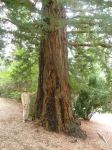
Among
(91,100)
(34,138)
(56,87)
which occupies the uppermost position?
(56,87)

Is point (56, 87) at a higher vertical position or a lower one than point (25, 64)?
lower

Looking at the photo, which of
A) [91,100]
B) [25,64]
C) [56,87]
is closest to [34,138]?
[56,87]

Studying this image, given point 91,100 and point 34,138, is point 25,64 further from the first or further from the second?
point 34,138

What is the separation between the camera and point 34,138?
29.4 ft

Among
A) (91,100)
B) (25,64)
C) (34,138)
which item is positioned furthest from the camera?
(91,100)

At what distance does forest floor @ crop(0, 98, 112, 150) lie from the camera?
27.0 feet

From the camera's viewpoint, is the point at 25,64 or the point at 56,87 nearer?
the point at 56,87

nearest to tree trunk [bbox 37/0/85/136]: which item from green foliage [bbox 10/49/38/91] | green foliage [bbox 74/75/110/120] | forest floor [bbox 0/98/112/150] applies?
forest floor [bbox 0/98/112/150]

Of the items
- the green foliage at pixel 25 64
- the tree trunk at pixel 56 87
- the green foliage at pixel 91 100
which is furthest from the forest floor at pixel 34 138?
the green foliage at pixel 25 64

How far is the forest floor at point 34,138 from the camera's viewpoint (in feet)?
27.0

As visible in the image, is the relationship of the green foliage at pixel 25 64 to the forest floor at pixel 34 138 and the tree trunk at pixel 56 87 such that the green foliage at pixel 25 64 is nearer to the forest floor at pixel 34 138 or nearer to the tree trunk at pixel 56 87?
the tree trunk at pixel 56 87

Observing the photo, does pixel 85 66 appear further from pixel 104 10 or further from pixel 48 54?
pixel 104 10

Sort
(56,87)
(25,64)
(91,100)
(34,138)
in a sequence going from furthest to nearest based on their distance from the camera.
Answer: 1. (91,100)
2. (25,64)
3. (56,87)
4. (34,138)

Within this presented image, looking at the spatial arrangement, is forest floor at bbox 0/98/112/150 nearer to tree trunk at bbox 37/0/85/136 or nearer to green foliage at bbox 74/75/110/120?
tree trunk at bbox 37/0/85/136
